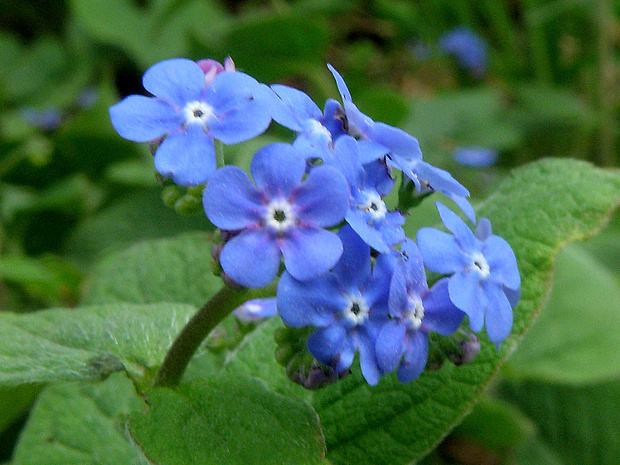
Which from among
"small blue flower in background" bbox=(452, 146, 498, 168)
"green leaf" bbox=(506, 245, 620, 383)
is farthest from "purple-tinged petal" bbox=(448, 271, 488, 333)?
"small blue flower in background" bbox=(452, 146, 498, 168)

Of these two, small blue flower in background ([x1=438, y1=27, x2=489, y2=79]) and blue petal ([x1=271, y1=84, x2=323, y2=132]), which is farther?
small blue flower in background ([x1=438, y1=27, x2=489, y2=79])

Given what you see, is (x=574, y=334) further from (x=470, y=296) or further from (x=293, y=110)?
(x=293, y=110)

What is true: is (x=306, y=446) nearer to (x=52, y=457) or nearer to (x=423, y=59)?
(x=52, y=457)

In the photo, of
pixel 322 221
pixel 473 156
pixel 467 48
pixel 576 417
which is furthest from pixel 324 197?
pixel 467 48

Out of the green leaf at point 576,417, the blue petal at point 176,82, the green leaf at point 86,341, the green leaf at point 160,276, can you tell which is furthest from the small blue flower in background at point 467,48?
the blue petal at point 176,82

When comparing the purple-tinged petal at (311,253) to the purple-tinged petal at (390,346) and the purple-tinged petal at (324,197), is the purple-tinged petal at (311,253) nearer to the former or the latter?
the purple-tinged petal at (324,197)

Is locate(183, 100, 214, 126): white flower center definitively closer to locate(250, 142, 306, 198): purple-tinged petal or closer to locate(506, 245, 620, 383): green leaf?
locate(250, 142, 306, 198): purple-tinged petal

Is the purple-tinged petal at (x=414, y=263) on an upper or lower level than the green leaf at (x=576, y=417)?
upper
